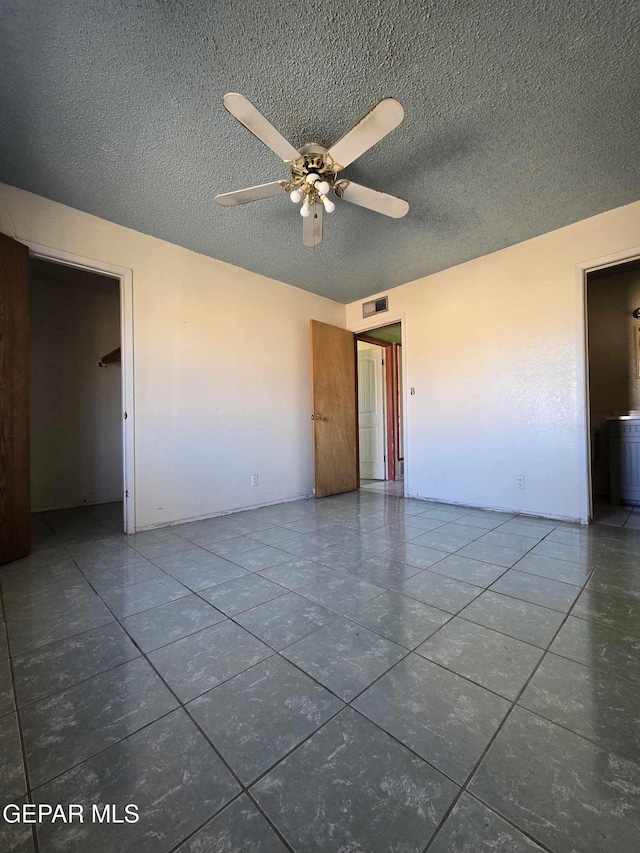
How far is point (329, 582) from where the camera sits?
1.90m

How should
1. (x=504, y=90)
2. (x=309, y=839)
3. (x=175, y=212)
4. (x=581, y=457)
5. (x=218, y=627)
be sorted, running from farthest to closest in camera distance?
(x=581, y=457) → (x=175, y=212) → (x=504, y=90) → (x=218, y=627) → (x=309, y=839)

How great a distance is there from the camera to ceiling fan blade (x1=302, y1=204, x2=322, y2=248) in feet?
7.30

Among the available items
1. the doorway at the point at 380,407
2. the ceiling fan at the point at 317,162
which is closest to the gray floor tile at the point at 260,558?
the ceiling fan at the point at 317,162

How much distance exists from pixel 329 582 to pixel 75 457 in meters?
3.84

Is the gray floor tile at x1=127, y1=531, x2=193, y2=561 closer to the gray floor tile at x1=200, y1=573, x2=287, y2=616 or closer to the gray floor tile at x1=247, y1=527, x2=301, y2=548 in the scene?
the gray floor tile at x1=247, y1=527, x2=301, y2=548

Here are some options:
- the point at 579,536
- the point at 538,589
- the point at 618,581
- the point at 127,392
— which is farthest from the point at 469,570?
the point at 127,392

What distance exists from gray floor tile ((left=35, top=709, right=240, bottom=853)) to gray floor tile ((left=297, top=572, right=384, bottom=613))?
2.65ft

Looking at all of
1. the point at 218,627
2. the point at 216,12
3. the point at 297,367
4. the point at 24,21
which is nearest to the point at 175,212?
the point at 24,21

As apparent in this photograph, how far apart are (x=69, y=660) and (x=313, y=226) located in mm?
2640

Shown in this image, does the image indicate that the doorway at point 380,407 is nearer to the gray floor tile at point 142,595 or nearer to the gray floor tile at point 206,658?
the gray floor tile at point 142,595

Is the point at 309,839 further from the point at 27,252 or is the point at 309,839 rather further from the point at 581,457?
the point at 27,252

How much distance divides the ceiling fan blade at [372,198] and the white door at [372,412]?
367 centimetres

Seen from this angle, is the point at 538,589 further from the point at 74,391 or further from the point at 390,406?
the point at 74,391

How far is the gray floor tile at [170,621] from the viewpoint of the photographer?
1.42 m
